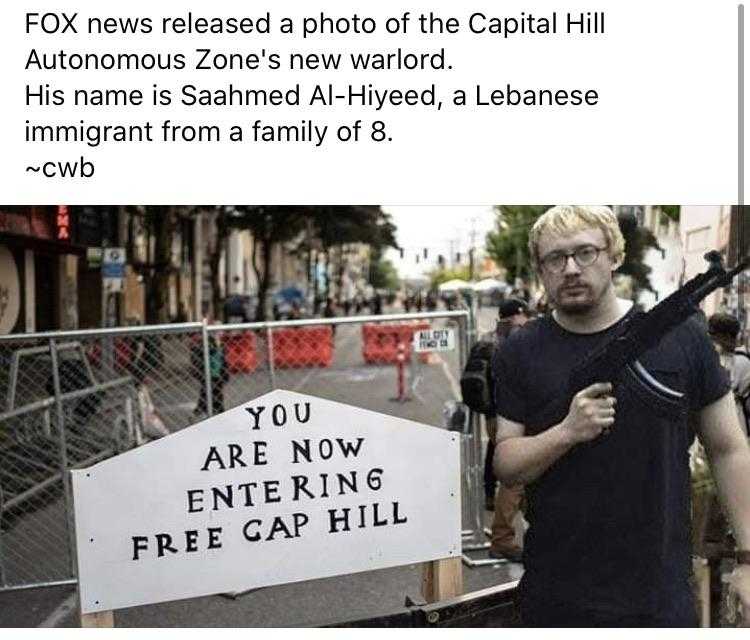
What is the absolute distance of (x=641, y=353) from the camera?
140 centimetres

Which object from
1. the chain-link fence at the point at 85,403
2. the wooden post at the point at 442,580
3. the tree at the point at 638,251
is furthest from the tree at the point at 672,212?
the wooden post at the point at 442,580

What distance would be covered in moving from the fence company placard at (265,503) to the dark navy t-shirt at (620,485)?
93 centimetres

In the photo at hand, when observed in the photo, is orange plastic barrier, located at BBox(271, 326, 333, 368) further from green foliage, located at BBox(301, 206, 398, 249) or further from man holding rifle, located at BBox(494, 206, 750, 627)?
man holding rifle, located at BBox(494, 206, 750, 627)

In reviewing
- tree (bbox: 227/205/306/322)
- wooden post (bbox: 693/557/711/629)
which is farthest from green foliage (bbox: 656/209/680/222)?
tree (bbox: 227/205/306/322)

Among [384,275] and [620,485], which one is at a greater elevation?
[384,275]

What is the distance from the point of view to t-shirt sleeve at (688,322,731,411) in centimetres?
142

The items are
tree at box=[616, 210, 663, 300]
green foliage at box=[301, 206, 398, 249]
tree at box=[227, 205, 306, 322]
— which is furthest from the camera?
green foliage at box=[301, 206, 398, 249]

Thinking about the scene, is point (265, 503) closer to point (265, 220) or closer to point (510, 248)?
point (265, 220)

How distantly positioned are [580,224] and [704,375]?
31 cm

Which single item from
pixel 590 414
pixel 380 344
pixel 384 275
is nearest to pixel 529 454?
pixel 590 414

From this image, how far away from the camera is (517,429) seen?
1.49 m

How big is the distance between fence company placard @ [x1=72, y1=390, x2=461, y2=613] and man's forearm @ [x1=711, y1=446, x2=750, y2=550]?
1061mm

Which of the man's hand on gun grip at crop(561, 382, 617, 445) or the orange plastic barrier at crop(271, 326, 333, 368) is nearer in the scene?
the man's hand on gun grip at crop(561, 382, 617, 445)
